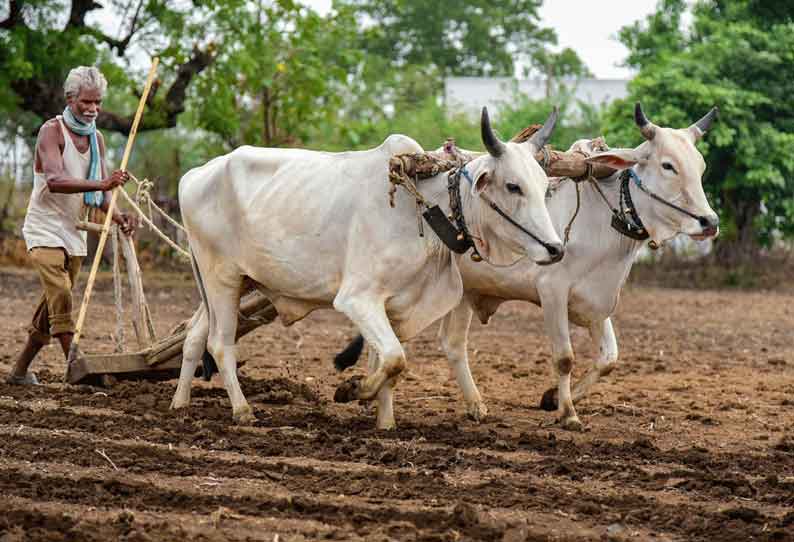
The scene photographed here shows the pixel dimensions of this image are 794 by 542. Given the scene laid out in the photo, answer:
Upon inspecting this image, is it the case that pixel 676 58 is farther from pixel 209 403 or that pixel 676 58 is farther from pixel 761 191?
pixel 209 403

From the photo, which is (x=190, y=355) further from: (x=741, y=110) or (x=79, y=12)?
(x=741, y=110)

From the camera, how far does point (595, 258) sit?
772cm

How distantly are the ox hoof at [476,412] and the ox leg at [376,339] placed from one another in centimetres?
120

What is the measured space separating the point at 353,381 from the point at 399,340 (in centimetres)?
56

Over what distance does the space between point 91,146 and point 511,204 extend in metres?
2.79

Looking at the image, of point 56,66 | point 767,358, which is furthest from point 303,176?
point 56,66

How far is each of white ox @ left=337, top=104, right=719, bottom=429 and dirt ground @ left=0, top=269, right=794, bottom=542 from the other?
37cm

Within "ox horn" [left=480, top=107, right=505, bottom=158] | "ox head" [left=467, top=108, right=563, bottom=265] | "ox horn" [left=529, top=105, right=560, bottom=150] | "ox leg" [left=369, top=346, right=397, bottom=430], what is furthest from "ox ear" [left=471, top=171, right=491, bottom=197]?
"ox leg" [left=369, top=346, right=397, bottom=430]

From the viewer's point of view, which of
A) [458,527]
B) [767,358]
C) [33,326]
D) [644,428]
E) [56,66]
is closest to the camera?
[458,527]

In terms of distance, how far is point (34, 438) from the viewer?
20.7 feet

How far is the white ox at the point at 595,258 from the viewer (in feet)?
24.3

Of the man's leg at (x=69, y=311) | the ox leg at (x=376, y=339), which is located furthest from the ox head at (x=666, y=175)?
the man's leg at (x=69, y=311)

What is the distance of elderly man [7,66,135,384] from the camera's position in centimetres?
769

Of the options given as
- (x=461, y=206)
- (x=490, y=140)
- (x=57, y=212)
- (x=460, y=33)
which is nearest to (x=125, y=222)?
(x=57, y=212)
